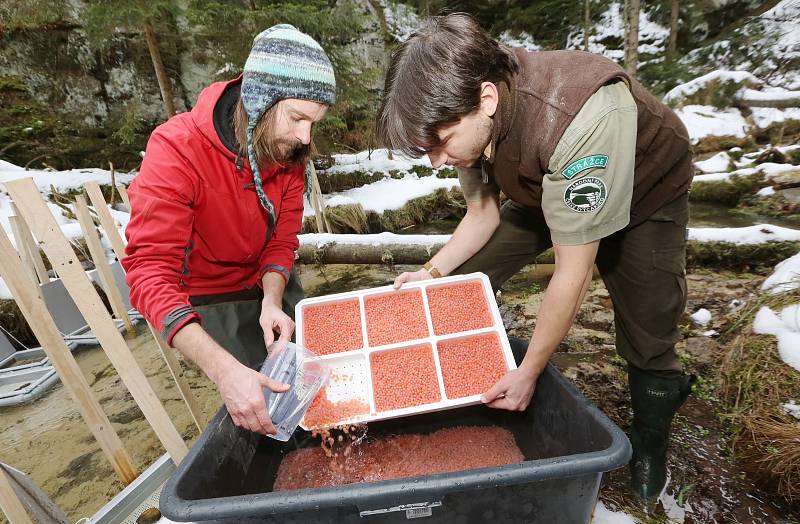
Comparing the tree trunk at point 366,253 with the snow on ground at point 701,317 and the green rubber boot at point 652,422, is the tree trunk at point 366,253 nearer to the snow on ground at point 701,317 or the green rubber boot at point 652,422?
the snow on ground at point 701,317

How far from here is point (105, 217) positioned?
2.27 metres

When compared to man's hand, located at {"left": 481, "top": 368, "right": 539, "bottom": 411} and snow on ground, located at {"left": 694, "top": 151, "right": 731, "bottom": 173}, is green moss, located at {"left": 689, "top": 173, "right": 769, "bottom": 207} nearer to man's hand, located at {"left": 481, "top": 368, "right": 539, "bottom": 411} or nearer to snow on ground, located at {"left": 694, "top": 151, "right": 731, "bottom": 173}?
snow on ground, located at {"left": 694, "top": 151, "right": 731, "bottom": 173}

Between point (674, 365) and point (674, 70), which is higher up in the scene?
point (674, 70)

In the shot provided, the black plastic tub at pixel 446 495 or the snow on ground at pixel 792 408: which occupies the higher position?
the black plastic tub at pixel 446 495

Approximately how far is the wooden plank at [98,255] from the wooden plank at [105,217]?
0.27m

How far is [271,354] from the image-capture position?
1241mm

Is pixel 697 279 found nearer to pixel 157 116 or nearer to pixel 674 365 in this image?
pixel 674 365

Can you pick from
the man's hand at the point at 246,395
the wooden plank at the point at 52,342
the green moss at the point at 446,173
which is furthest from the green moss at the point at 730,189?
the wooden plank at the point at 52,342

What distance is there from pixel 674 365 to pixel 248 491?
1.36 metres

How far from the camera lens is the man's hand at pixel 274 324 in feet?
4.50

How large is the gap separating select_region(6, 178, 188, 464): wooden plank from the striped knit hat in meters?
0.79

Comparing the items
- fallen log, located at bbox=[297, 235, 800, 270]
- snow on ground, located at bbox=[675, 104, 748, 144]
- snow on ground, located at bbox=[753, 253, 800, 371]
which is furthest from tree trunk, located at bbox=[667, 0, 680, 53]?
snow on ground, located at bbox=[753, 253, 800, 371]

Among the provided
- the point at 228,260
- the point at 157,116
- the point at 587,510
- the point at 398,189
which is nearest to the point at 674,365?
the point at 587,510

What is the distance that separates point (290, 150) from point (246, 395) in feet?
2.76
